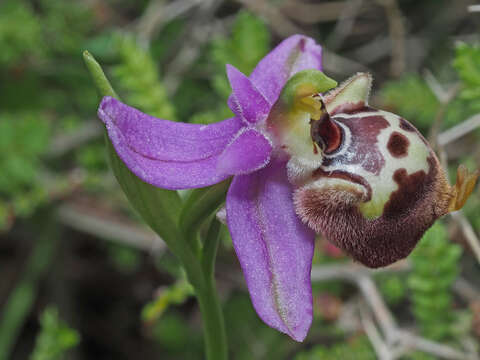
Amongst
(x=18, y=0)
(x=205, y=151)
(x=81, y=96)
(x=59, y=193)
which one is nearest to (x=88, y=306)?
(x=59, y=193)

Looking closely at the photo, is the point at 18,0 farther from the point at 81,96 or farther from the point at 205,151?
the point at 205,151

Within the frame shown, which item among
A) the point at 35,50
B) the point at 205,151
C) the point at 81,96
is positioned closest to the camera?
the point at 205,151

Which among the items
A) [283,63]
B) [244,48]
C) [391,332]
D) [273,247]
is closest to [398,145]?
[273,247]

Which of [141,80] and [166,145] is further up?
[166,145]

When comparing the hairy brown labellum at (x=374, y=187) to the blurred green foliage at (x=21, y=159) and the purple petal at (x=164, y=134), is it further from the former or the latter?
the blurred green foliage at (x=21, y=159)

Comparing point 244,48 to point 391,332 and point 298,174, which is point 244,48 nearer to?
point 391,332

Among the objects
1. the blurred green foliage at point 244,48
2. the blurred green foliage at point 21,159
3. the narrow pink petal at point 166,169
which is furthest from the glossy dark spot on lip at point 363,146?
the blurred green foliage at point 21,159

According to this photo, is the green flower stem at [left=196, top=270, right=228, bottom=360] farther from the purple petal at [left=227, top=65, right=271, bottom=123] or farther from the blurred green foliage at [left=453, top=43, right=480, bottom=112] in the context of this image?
the blurred green foliage at [left=453, top=43, right=480, bottom=112]
